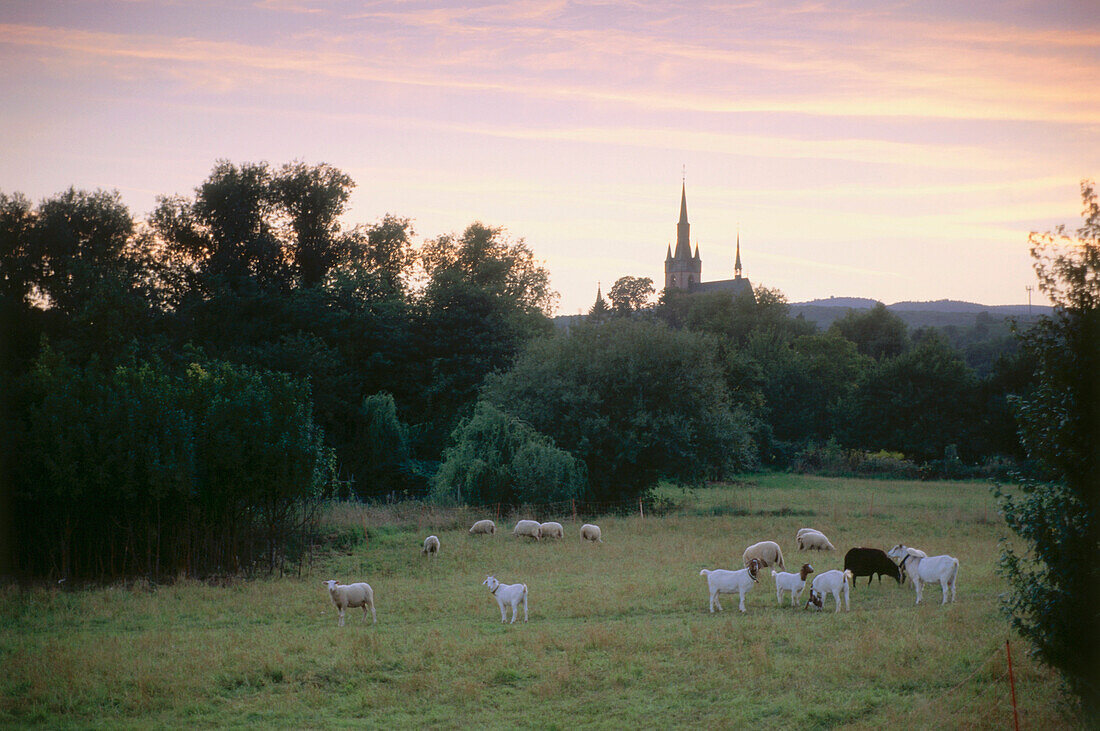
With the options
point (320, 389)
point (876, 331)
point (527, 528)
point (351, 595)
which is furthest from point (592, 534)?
point (876, 331)

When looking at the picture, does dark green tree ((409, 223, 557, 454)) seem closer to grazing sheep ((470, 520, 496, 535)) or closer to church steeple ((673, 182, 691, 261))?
grazing sheep ((470, 520, 496, 535))

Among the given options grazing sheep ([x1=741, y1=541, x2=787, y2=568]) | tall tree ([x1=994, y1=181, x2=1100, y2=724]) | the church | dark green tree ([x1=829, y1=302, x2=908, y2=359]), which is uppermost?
the church

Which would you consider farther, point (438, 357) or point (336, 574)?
point (438, 357)

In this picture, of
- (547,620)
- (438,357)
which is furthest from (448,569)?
(438,357)

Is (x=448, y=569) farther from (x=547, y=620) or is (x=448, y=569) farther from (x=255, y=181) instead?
(x=255, y=181)

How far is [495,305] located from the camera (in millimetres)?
53875

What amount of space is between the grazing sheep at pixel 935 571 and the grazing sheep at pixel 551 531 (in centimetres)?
1253

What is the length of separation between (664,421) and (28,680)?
2884cm

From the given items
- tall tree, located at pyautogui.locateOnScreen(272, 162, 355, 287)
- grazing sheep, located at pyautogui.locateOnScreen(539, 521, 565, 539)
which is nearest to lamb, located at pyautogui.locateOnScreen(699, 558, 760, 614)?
grazing sheep, located at pyautogui.locateOnScreen(539, 521, 565, 539)

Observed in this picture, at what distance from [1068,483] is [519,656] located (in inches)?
343

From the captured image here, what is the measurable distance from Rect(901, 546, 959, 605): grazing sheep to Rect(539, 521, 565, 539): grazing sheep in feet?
41.1

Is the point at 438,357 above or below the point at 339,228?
below

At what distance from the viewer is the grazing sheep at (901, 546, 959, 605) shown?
18.1m

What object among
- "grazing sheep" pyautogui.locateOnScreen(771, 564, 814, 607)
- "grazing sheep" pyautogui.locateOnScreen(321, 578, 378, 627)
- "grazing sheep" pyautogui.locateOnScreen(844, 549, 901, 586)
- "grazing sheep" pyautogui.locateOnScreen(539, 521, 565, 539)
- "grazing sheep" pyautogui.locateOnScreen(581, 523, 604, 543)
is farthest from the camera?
"grazing sheep" pyautogui.locateOnScreen(539, 521, 565, 539)
